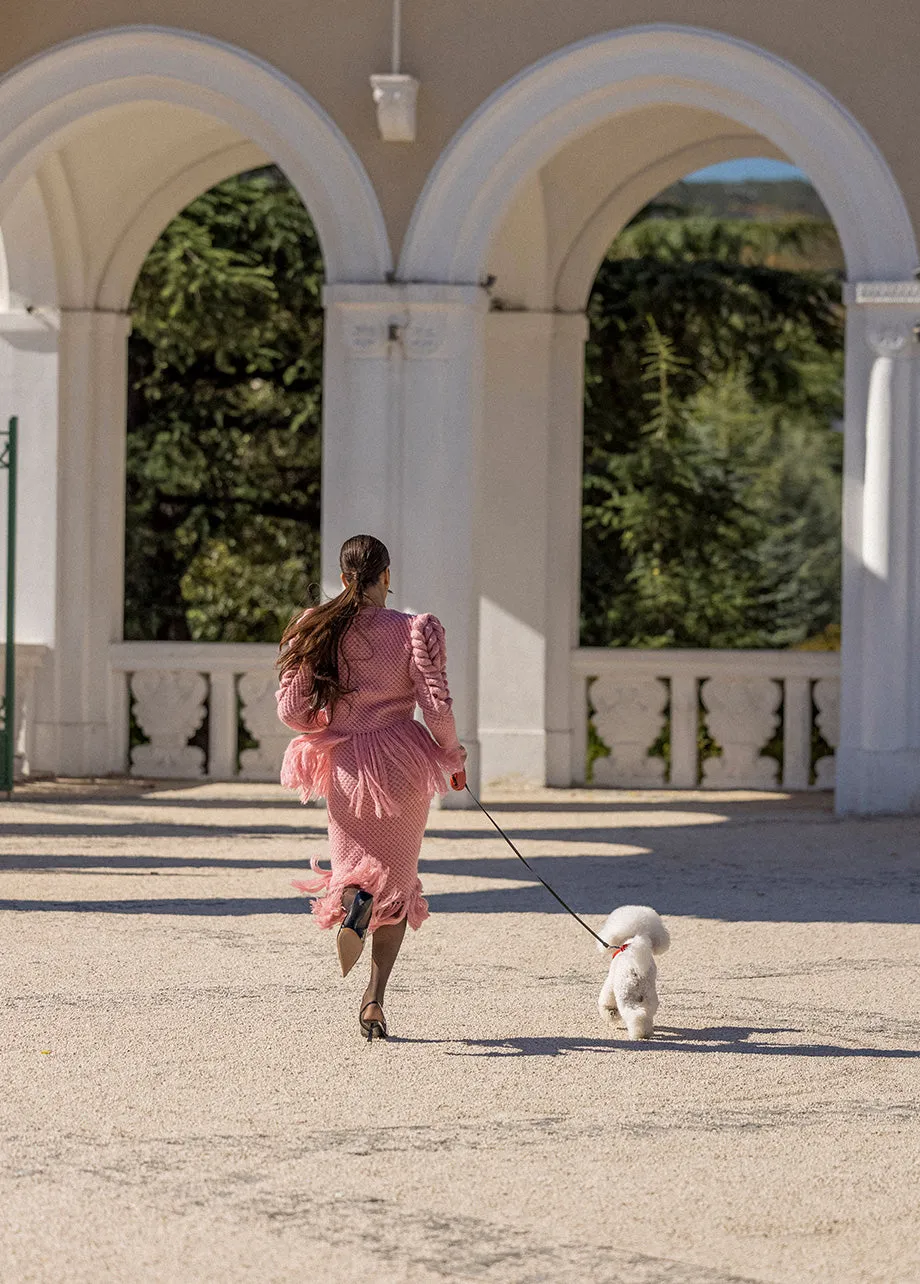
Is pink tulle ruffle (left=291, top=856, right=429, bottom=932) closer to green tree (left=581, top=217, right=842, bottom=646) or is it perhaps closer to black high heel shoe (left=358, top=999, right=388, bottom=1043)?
black high heel shoe (left=358, top=999, right=388, bottom=1043)

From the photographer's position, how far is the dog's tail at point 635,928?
20.8 ft

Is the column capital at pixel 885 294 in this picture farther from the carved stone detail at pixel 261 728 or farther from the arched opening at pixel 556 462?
the carved stone detail at pixel 261 728

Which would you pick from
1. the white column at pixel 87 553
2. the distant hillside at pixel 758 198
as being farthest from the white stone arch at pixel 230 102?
the distant hillside at pixel 758 198

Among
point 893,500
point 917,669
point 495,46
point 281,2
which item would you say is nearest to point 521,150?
point 495,46

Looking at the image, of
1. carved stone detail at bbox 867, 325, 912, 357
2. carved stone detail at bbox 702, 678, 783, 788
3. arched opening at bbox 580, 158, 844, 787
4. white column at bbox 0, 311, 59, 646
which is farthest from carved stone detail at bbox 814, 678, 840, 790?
white column at bbox 0, 311, 59, 646

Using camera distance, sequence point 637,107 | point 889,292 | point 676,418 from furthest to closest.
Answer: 1. point 676,418
2. point 637,107
3. point 889,292

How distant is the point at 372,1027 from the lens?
20.3ft

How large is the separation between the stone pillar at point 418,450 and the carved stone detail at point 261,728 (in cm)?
221

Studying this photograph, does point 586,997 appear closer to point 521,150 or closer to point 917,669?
point 917,669

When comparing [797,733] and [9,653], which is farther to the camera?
[797,733]

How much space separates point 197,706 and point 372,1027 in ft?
27.7

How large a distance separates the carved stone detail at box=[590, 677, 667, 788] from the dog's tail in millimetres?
7993

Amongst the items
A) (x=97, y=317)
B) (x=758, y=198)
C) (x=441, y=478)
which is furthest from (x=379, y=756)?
(x=758, y=198)

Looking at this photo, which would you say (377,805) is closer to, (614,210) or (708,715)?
(708,715)
